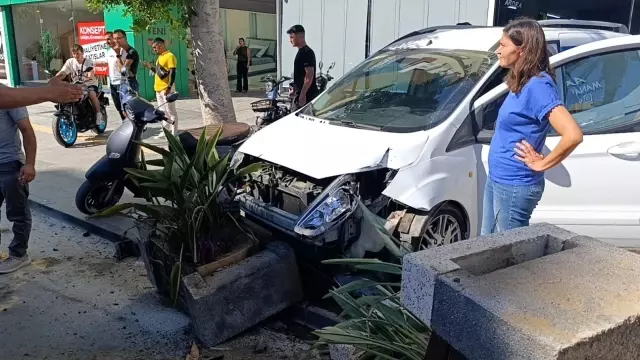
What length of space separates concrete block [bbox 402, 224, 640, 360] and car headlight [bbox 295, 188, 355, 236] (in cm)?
145

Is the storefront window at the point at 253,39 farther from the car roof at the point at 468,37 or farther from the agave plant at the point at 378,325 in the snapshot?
the agave plant at the point at 378,325

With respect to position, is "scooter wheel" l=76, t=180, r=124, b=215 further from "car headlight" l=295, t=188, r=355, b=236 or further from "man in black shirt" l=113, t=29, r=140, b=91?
"man in black shirt" l=113, t=29, r=140, b=91

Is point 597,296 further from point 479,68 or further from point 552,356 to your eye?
point 479,68

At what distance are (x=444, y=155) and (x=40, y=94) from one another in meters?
2.46

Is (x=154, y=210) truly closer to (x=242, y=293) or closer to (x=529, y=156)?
(x=242, y=293)

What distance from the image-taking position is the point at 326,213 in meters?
3.46

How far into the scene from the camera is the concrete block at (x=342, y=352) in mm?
2403

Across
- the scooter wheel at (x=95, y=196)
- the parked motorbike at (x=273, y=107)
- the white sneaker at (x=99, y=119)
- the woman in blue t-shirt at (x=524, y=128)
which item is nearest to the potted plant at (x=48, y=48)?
the white sneaker at (x=99, y=119)

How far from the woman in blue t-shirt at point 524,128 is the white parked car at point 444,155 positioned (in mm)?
520

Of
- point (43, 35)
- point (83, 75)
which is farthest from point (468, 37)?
point (43, 35)

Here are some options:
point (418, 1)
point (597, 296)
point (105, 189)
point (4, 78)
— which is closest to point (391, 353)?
point (597, 296)

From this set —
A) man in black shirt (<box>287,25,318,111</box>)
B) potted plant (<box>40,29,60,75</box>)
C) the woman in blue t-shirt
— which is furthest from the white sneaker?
potted plant (<box>40,29,60,75</box>)

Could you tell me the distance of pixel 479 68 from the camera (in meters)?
4.07

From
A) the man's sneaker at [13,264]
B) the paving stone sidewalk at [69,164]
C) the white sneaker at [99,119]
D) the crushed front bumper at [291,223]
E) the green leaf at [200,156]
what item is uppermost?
the green leaf at [200,156]
